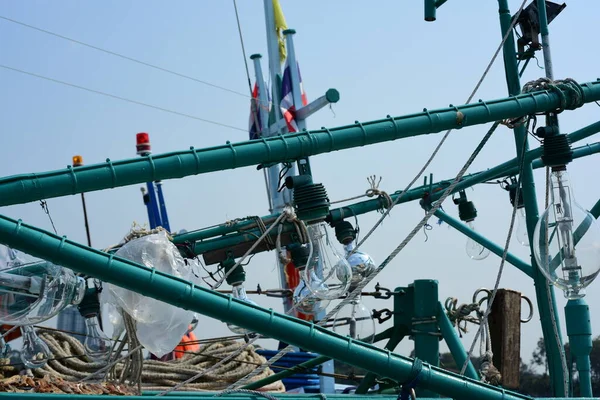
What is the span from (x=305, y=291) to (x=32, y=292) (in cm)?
215

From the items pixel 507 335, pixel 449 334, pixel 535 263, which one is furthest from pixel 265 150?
pixel 507 335

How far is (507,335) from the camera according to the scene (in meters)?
8.39

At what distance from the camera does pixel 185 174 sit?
5.62 m

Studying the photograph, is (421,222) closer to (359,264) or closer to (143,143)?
(359,264)

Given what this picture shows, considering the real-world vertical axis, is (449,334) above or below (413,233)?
below

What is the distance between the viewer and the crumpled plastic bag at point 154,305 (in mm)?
5918

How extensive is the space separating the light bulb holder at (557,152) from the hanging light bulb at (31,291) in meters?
3.04

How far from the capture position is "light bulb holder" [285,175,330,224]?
242 inches

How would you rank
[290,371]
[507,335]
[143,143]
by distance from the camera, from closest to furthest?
[290,371] → [507,335] → [143,143]

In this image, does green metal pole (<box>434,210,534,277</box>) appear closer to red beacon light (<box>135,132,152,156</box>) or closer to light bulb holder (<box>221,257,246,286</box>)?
light bulb holder (<box>221,257,246,286</box>)

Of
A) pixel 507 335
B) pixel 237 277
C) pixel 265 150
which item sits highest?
pixel 237 277

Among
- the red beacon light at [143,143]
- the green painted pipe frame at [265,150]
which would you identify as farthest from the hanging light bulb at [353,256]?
the red beacon light at [143,143]

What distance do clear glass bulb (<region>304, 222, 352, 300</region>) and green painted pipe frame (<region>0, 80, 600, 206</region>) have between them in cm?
57

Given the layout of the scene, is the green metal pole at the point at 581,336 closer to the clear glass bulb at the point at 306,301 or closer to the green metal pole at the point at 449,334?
the green metal pole at the point at 449,334
